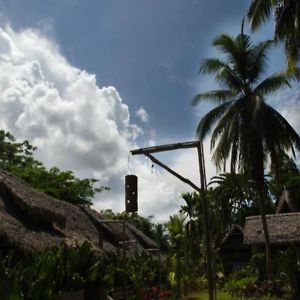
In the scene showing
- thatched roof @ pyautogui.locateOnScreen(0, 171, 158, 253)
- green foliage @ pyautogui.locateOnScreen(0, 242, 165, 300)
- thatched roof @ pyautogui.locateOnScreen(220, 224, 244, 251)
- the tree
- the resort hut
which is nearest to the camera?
green foliage @ pyautogui.locateOnScreen(0, 242, 165, 300)

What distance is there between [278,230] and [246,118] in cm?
661

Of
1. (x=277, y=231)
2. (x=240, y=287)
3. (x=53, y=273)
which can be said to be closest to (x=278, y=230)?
(x=277, y=231)

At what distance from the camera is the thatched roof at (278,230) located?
76.7ft

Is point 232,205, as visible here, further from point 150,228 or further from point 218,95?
point 218,95

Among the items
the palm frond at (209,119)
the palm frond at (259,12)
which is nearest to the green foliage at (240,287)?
the palm frond at (209,119)

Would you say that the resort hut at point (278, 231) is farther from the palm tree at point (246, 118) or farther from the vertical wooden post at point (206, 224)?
the vertical wooden post at point (206, 224)

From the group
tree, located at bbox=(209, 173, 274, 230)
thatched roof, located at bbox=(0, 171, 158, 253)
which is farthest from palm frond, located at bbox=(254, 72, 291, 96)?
tree, located at bbox=(209, 173, 274, 230)

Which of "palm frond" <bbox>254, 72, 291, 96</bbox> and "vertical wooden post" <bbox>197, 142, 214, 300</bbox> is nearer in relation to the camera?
"vertical wooden post" <bbox>197, 142, 214, 300</bbox>

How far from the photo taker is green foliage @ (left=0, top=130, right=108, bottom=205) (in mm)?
25312

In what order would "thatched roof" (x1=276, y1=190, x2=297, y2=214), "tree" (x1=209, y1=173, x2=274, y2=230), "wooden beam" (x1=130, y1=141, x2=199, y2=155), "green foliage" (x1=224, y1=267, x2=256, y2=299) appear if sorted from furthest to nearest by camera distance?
"tree" (x1=209, y1=173, x2=274, y2=230) → "thatched roof" (x1=276, y1=190, x2=297, y2=214) → "green foliage" (x1=224, y1=267, x2=256, y2=299) → "wooden beam" (x1=130, y1=141, x2=199, y2=155)

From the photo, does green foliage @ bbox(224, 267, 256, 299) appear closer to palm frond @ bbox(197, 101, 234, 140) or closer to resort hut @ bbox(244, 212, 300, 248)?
resort hut @ bbox(244, 212, 300, 248)

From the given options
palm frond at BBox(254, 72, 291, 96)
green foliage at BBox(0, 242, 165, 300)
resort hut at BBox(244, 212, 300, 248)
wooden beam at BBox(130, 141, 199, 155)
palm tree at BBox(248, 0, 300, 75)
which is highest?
palm frond at BBox(254, 72, 291, 96)

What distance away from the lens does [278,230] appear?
79.3 ft

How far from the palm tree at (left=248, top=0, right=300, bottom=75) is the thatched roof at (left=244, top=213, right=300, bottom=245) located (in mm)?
11611
